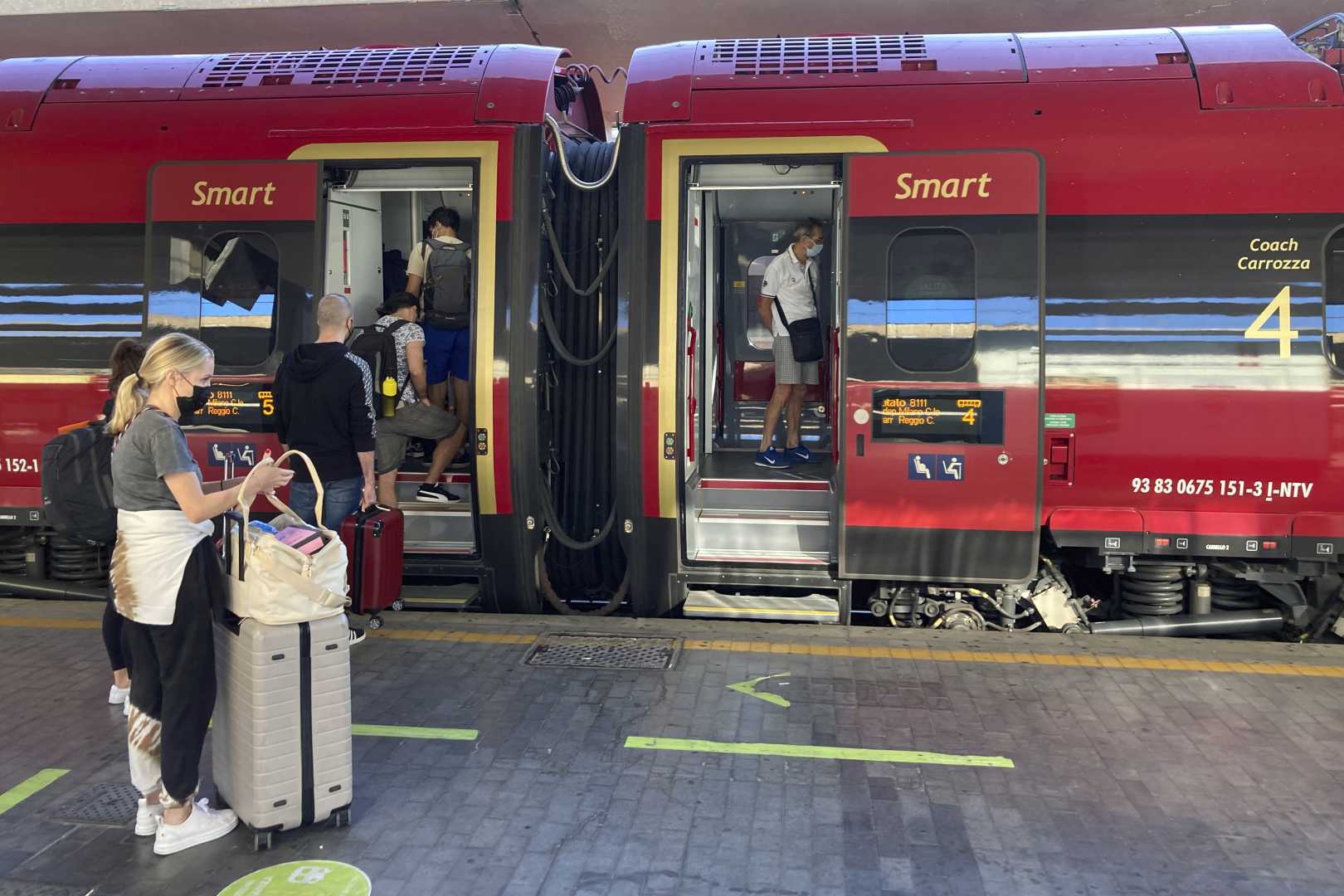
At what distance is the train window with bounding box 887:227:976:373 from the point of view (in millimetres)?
5785

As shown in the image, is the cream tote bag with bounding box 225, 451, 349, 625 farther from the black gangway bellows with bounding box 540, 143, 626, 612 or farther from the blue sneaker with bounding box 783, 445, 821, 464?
the blue sneaker with bounding box 783, 445, 821, 464

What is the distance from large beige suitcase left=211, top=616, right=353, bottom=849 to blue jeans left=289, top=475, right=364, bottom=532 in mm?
2000

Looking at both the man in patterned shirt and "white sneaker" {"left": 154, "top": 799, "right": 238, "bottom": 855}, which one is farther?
the man in patterned shirt

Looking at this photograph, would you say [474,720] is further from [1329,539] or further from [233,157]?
[1329,539]

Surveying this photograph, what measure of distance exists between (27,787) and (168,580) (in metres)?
1.36

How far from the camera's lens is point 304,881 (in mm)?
3506

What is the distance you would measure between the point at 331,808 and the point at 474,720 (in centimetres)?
106

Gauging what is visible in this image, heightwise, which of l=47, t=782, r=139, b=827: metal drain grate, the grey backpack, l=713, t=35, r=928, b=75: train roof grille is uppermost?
l=713, t=35, r=928, b=75: train roof grille

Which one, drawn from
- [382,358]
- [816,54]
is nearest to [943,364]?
[816,54]

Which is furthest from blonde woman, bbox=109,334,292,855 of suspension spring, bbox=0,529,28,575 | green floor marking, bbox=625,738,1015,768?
suspension spring, bbox=0,529,28,575

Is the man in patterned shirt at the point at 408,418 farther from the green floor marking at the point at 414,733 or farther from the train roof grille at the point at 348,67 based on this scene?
the green floor marking at the point at 414,733

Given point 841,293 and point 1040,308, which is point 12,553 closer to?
point 841,293

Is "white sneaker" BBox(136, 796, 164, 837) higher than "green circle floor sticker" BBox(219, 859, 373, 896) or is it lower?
higher

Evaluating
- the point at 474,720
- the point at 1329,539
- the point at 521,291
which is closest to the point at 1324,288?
the point at 1329,539
